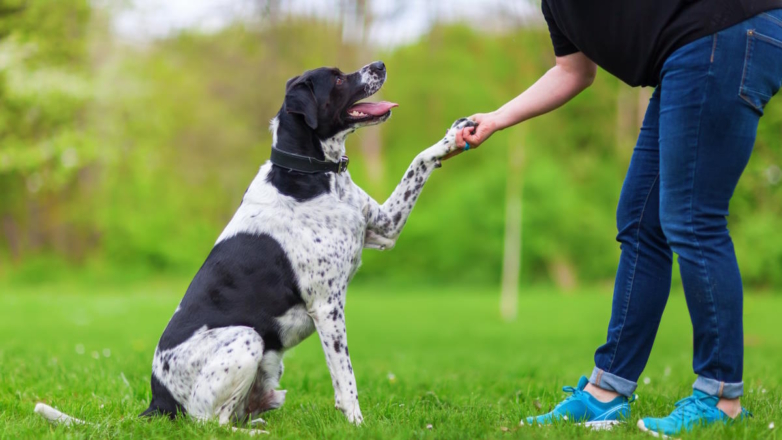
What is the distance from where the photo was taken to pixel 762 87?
2.42 m

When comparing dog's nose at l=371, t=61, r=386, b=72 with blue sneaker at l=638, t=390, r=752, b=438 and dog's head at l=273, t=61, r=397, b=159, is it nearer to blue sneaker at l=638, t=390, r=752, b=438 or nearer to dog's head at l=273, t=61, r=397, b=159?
dog's head at l=273, t=61, r=397, b=159

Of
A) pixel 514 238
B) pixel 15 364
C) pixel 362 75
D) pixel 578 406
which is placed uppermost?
pixel 362 75

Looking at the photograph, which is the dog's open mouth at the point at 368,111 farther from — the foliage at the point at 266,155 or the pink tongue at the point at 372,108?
the foliage at the point at 266,155

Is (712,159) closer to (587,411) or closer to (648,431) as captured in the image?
(648,431)

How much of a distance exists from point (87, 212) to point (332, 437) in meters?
23.2

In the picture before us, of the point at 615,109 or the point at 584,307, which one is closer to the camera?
the point at 584,307

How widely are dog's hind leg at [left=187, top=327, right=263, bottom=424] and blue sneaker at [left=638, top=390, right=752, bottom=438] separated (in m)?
1.53

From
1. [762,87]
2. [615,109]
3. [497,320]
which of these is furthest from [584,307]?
[762,87]

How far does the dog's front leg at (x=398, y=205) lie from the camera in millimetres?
3383

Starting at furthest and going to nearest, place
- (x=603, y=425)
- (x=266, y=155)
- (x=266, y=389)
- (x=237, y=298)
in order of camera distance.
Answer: (x=266, y=155), (x=266, y=389), (x=237, y=298), (x=603, y=425)

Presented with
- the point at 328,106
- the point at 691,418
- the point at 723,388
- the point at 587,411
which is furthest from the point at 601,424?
the point at 328,106

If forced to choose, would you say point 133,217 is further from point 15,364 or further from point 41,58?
point 15,364

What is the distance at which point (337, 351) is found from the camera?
3068 mm

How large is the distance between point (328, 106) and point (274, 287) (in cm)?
93
